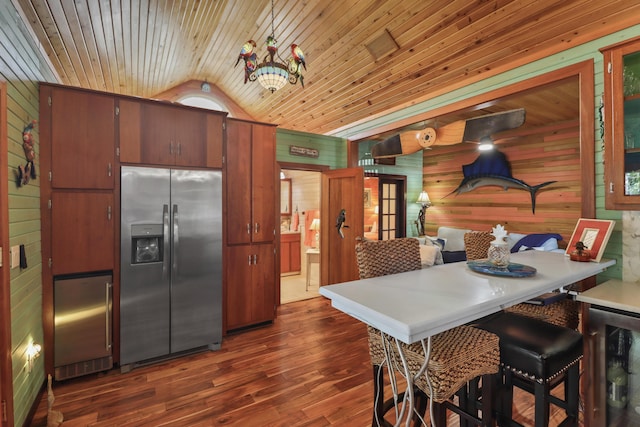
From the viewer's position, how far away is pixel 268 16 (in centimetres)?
300

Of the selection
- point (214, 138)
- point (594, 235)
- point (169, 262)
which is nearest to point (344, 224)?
point (214, 138)

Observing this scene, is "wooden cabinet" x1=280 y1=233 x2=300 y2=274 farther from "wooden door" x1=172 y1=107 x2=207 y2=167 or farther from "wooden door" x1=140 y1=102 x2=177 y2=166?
"wooden door" x1=140 y1=102 x2=177 y2=166

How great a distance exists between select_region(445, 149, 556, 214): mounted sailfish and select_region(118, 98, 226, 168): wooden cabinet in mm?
4930

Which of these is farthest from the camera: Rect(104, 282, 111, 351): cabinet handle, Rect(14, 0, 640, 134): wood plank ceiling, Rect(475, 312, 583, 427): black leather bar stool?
Rect(104, 282, 111, 351): cabinet handle

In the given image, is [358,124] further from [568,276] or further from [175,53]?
[568,276]

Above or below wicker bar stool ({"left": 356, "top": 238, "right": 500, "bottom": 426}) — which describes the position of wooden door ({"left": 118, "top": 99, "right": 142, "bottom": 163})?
above

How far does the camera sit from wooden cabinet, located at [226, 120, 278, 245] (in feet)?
10.9

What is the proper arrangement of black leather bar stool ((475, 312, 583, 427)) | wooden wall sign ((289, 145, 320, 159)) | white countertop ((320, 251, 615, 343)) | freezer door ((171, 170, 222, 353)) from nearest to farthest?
white countertop ((320, 251, 615, 343)) < black leather bar stool ((475, 312, 583, 427)) < freezer door ((171, 170, 222, 353)) < wooden wall sign ((289, 145, 320, 159))

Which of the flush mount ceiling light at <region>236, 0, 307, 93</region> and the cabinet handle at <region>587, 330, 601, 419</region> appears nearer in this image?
the cabinet handle at <region>587, 330, 601, 419</region>

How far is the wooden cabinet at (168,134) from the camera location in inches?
104

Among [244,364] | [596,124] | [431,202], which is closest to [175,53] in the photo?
[244,364]

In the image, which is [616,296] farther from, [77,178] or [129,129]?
[77,178]

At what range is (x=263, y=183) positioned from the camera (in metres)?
3.54

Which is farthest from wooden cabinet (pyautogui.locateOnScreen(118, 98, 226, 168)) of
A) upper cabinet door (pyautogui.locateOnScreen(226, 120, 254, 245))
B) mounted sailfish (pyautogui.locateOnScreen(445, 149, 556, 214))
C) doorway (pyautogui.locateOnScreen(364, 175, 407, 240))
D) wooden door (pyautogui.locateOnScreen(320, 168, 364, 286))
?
mounted sailfish (pyautogui.locateOnScreen(445, 149, 556, 214))
